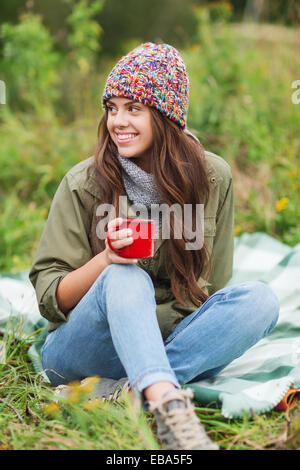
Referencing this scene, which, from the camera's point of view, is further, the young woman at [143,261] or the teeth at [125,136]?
the teeth at [125,136]

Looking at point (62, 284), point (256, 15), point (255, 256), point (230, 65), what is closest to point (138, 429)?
point (62, 284)

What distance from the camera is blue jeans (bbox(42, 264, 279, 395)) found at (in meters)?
1.70

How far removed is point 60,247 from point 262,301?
0.76m

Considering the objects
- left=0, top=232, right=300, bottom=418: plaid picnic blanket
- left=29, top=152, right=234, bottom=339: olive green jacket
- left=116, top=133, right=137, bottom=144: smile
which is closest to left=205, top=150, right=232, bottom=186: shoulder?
left=29, top=152, right=234, bottom=339: olive green jacket

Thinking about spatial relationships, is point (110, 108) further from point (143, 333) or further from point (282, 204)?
point (282, 204)

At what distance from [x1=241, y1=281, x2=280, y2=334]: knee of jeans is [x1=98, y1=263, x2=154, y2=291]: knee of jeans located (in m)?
0.36

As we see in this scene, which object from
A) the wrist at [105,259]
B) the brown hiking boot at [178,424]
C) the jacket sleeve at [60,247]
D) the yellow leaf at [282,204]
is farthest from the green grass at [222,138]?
the brown hiking boot at [178,424]

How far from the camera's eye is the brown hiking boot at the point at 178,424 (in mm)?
1573

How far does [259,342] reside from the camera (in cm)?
256

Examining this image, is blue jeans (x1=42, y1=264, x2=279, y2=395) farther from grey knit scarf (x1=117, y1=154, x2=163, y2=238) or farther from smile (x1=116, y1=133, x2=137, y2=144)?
smile (x1=116, y1=133, x2=137, y2=144)

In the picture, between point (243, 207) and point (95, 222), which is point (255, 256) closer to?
point (243, 207)

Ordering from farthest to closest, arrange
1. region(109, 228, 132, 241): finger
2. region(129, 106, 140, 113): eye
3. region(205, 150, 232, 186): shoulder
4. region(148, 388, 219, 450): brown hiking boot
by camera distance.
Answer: region(205, 150, 232, 186): shoulder < region(129, 106, 140, 113): eye < region(109, 228, 132, 241): finger < region(148, 388, 219, 450): brown hiking boot

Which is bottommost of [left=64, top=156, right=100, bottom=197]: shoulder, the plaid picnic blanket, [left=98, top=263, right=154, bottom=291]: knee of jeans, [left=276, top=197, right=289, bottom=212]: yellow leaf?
the plaid picnic blanket

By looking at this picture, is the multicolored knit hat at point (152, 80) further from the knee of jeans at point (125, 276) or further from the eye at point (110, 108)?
the knee of jeans at point (125, 276)
